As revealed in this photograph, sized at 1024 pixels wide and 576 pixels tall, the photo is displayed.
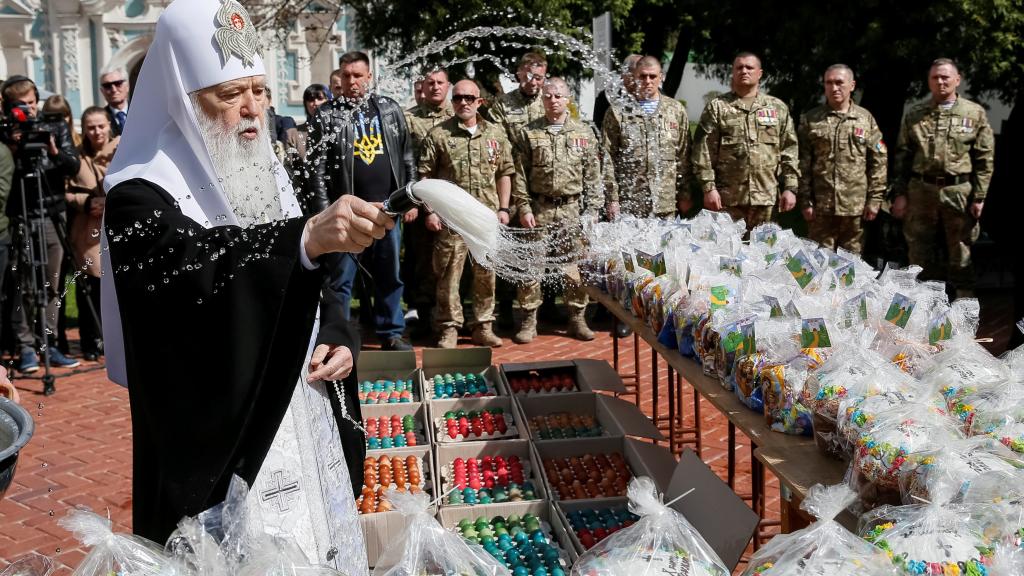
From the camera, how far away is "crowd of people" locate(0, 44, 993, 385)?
7.68 meters

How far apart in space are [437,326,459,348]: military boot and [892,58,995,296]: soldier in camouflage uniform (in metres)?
4.10

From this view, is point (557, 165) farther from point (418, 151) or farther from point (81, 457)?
point (81, 457)

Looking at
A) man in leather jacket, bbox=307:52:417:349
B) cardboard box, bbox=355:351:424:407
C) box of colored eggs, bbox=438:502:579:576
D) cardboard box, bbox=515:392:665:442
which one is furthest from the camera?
man in leather jacket, bbox=307:52:417:349

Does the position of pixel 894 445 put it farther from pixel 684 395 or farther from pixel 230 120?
pixel 684 395

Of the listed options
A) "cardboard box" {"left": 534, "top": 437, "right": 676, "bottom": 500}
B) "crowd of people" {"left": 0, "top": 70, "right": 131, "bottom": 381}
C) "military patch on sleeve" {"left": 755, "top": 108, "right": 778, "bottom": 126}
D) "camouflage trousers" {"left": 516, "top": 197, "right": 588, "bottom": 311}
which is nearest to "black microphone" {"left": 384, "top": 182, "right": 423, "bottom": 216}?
"cardboard box" {"left": 534, "top": 437, "right": 676, "bottom": 500}

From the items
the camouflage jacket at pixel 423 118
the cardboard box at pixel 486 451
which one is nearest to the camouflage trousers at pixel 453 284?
the camouflage jacket at pixel 423 118

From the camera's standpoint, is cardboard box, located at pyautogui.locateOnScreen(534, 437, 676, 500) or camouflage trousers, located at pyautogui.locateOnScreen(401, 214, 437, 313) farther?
camouflage trousers, located at pyautogui.locateOnScreen(401, 214, 437, 313)

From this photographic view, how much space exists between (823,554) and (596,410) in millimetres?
3574

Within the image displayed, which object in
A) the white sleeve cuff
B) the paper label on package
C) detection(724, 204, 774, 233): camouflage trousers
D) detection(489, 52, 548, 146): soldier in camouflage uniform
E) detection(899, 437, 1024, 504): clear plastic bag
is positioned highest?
detection(489, 52, 548, 146): soldier in camouflage uniform

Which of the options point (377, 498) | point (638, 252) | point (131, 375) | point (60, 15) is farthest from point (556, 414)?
point (60, 15)

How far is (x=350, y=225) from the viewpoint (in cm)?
191

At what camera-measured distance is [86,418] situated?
6449mm

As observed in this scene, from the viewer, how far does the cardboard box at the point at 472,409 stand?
5117 millimetres

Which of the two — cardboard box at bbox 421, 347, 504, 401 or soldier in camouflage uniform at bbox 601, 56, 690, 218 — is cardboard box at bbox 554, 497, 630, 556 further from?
soldier in camouflage uniform at bbox 601, 56, 690, 218
